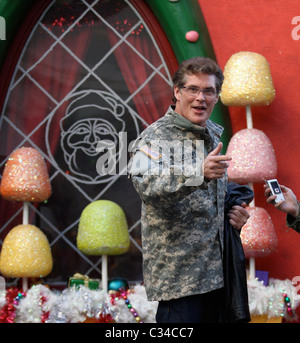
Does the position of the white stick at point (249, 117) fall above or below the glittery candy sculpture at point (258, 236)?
above

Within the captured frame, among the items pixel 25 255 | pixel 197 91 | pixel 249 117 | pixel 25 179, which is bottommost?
pixel 25 255

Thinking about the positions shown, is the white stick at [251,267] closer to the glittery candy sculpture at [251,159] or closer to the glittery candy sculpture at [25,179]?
the glittery candy sculpture at [251,159]

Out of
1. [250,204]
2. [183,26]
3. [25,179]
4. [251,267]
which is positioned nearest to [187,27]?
[183,26]

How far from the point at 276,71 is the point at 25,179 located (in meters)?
1.62

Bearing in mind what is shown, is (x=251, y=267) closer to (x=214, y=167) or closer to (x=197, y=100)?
(x=197, y=100)

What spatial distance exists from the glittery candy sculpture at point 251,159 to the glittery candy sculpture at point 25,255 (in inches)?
44.0

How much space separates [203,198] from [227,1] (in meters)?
1.99

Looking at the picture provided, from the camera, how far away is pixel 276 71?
3475mm

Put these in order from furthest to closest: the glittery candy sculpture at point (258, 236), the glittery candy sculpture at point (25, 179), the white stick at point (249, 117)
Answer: the white stick at point (249, 117) → the glittery candy sculpture at point (25, 179) → the glittery candy sculpture at point (258, 236)

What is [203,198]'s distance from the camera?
1.94 metres

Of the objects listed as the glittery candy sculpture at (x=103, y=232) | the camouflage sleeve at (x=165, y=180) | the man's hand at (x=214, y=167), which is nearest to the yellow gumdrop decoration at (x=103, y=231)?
the glittery candy sculpture at (x=103, y=232)

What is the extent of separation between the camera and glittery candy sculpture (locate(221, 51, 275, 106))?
10.4ft

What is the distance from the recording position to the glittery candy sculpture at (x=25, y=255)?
3121mm

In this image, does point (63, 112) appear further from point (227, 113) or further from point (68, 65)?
point (227, 113)
